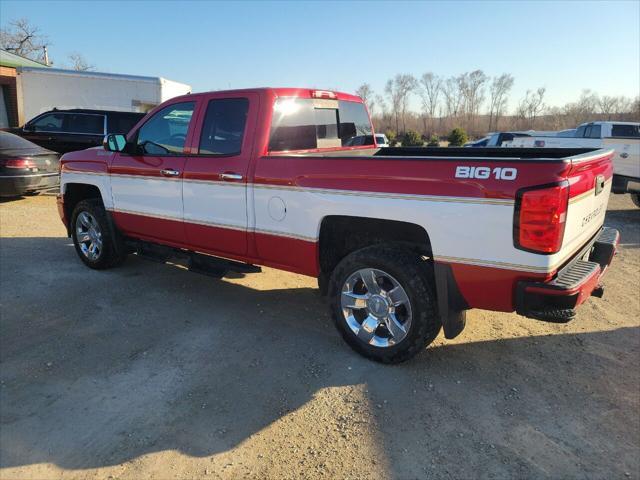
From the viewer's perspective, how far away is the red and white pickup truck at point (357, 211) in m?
2.84

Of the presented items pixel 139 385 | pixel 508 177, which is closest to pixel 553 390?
pixel 508 177

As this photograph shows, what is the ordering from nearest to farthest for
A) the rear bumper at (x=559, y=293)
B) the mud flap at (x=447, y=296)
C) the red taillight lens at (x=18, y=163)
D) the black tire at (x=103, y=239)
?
the rear bumper at (x=559, y=293) < the mud flap at (x=447, y=296) < the black tire at (x=103, y=239) < the red taillight lens at (x=18, y=163)

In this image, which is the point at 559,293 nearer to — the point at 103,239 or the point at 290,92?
the point at 290,92

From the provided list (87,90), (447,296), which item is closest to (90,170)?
(447,296)

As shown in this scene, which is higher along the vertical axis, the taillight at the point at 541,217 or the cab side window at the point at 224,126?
the cab side window at the point at 224,126

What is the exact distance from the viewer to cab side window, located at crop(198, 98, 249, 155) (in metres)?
4.14

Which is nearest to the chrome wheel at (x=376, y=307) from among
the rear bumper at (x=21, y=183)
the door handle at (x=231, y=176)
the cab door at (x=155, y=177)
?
the door handle at (x=231, y=176)

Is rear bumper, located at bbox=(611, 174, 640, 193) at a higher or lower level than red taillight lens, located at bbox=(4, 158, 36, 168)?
lower

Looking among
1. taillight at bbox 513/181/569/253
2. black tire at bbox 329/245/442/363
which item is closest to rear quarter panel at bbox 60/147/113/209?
black tire at bbox 329/245/442/363

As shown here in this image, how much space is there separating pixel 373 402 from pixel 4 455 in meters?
2.20

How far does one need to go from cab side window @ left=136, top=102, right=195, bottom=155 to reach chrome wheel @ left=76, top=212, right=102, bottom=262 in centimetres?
130

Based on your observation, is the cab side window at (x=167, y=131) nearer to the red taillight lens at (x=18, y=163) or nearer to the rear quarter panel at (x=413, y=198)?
the rear quarter panel at (x=413, y=198)

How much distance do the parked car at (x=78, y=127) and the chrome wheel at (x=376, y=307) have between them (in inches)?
417

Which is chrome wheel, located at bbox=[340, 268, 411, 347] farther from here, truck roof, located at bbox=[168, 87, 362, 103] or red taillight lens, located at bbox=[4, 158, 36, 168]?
red taillight lens, located at bbox=[4, 158, 36, 168]
